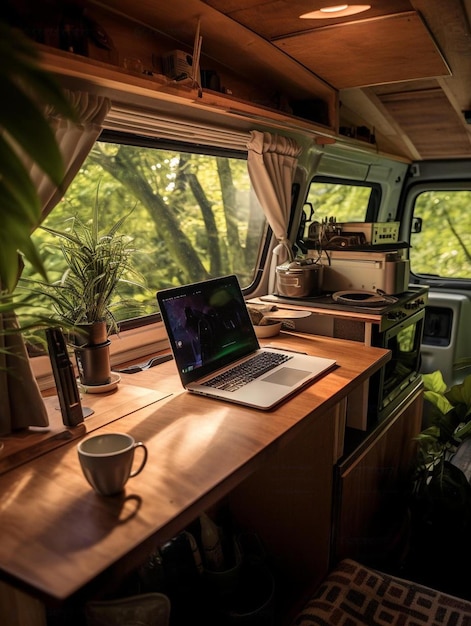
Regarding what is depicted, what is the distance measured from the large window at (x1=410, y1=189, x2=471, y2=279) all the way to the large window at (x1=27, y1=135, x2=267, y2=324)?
5.44 ft

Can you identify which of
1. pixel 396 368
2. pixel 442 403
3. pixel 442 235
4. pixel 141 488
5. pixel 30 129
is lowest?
pixel 442 403

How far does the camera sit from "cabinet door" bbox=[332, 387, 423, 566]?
79.5 inches

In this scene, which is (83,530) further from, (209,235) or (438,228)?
(438,228)

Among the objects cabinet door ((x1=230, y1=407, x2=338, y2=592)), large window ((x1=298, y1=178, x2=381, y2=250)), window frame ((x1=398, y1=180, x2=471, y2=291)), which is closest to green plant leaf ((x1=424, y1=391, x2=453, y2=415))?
cabinet door ((x1=230, y1=407, x2=338, y2=592))

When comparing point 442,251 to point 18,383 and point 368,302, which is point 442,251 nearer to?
point 368,302

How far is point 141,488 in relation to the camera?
3.43ft

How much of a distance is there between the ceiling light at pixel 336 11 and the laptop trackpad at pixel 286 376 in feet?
3.64

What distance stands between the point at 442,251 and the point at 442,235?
0.42ft

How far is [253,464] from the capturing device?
1.16m

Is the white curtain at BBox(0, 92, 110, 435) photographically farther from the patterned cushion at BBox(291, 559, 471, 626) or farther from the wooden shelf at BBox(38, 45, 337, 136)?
the patterned cushion at BBox(291, 559, 471, 626)

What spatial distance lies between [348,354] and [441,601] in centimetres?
84

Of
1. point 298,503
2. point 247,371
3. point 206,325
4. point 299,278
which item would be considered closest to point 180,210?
point 299,278

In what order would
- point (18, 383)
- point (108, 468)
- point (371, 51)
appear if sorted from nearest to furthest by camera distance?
point (108, 468), point (18, 383), point (371, 51)

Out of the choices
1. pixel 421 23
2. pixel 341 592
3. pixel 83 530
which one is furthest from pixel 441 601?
pixel 421 23
